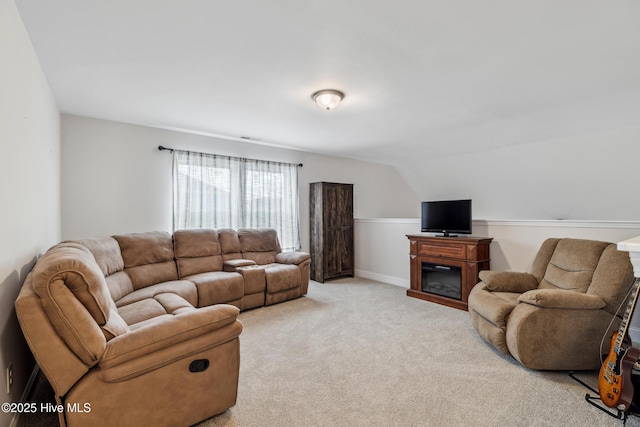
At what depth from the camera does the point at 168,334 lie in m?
1.61

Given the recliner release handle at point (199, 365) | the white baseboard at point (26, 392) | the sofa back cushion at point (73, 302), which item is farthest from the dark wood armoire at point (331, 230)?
the sofa back cushion at point (73, 302)

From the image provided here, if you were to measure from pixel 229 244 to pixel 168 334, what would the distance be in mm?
2775

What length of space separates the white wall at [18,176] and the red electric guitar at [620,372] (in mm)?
3423

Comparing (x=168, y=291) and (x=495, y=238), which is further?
(x=495, y=238)

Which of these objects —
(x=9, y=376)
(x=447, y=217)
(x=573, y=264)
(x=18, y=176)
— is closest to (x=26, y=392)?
(x=9, y=376)

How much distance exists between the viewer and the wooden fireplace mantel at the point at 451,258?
380 cm

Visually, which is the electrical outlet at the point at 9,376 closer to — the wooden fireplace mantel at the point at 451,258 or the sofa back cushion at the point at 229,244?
the sofa back cushion at the point at 229,244

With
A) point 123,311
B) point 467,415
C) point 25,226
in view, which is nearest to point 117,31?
point 25,226

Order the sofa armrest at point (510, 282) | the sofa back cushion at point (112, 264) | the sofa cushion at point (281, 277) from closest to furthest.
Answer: the sofa back cushion at point (112, 264)
the sofa armrest at point (510, 282)
the sofa cushion at point (281, 277)

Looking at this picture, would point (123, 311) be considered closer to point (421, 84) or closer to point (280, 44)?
point (280, 44)

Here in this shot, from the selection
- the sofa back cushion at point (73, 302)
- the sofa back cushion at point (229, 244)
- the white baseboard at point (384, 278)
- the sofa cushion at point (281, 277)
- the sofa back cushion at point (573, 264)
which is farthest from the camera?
the white baseboard at point (384, 278)

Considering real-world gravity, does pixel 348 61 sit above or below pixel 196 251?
above

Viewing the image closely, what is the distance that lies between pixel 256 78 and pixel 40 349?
235 cm

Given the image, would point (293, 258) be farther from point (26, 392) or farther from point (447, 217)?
point (26, 392)
